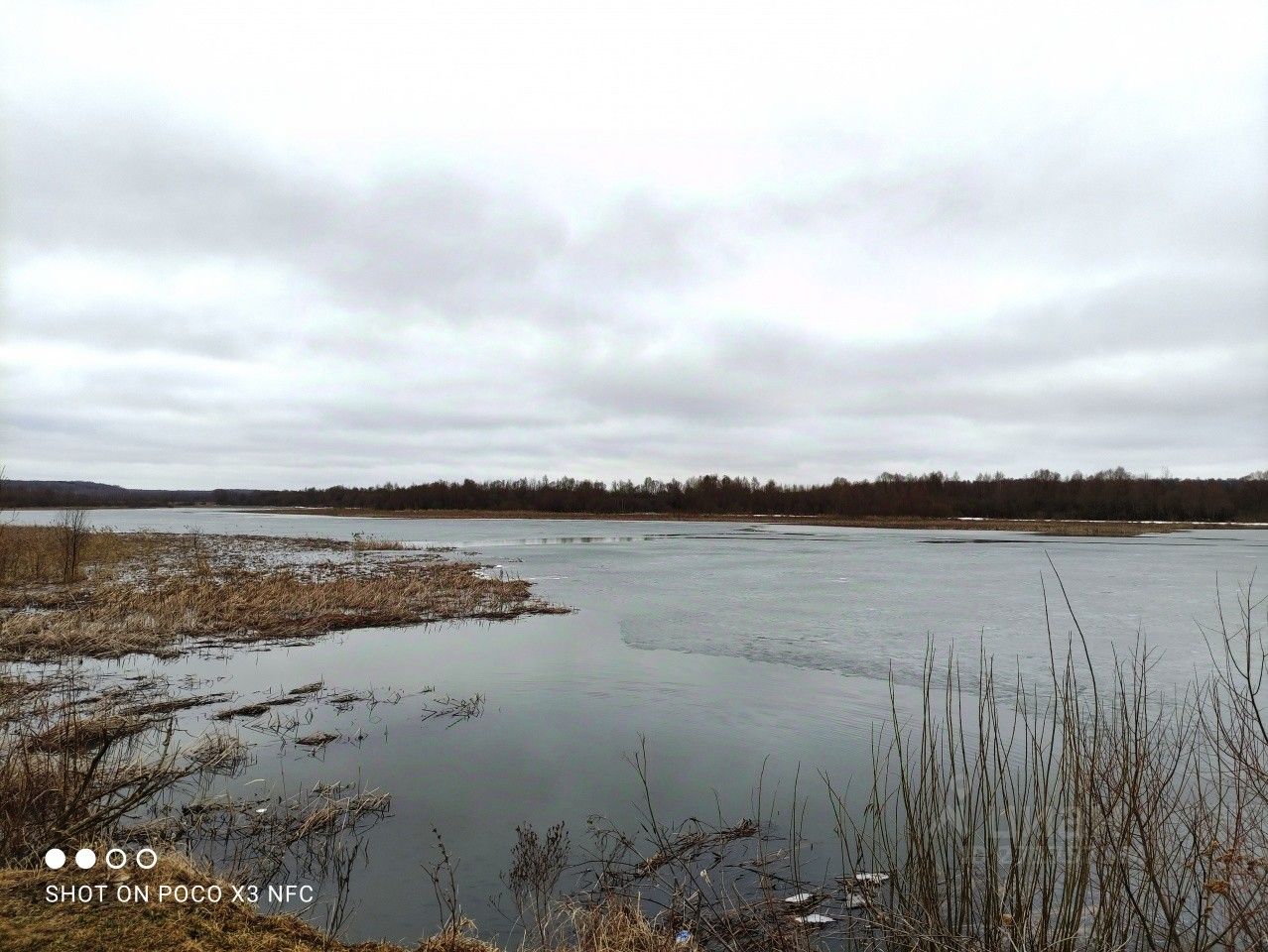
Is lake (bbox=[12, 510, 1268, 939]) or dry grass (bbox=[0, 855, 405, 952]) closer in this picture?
dry grass (bbox=[0, 855, 405, 952])

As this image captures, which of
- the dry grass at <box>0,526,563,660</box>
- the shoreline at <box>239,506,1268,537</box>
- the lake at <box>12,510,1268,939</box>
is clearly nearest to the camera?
the lake at <box>12,510,1268,939</box>

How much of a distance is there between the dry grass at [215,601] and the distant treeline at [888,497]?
8295 centimetres

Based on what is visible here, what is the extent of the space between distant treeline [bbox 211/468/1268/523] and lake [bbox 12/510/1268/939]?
7767cm

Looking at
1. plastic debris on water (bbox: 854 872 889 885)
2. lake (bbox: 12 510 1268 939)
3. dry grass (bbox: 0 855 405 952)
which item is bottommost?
lake (bbox: 12 510 1268 939)

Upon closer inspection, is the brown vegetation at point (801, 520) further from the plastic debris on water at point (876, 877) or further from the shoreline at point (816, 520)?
the plastic debris on water at point (876, 877)

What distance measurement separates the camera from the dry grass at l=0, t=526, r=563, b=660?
11.9 meters

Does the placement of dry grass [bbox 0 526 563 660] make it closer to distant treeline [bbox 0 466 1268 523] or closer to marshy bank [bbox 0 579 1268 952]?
marshy bank [bbox 0 579 1268 952]

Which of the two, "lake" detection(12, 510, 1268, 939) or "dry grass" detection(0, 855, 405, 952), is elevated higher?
"dry grass" detection(0, 855, 405, 952)

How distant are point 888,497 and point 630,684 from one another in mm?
102564

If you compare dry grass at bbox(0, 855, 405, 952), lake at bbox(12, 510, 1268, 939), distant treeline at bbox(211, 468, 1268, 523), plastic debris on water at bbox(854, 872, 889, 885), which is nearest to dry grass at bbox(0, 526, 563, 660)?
lake at bbox(12, 510, 1268, 939)

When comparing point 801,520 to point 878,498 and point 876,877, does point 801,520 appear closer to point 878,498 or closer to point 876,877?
point 878,498

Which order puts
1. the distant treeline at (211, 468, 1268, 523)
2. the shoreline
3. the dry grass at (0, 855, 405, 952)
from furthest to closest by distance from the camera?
the distant treeline at (211, 468, 1268, 523) → the shoreline → the dry grass at (0, 855, 405, 952)

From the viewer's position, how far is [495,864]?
16.2 ft

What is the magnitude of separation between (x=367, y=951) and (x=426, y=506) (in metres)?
121
